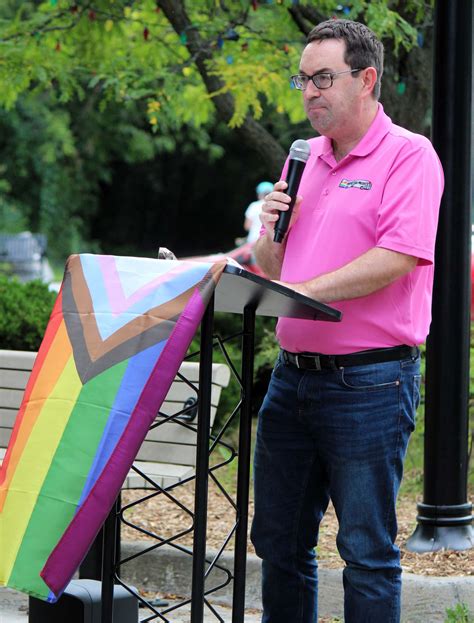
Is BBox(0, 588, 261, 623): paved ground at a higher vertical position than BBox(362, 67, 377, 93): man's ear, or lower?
lower

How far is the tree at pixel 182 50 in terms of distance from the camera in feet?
23.0

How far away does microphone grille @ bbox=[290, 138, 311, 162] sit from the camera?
3135 mm

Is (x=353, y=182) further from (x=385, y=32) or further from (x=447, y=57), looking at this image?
(x=385, y=32)

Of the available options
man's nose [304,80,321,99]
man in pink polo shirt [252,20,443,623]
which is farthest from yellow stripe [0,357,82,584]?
man's nose [304,80,321,99]

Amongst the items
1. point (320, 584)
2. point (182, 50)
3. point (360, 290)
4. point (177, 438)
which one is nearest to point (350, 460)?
point (360, 290)

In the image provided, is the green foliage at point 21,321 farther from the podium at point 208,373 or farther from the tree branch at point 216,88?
the podium at point 208,373

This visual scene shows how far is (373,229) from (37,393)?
1.09 meters

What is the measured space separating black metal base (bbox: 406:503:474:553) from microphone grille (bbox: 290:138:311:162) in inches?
90.1

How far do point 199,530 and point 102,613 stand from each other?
41 centimetres

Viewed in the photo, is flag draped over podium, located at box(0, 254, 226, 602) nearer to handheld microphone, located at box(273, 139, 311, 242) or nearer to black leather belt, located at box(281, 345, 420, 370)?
handheld microphone, located at box(273, 139, 311, 242)

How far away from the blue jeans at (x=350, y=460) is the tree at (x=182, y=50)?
3.56m

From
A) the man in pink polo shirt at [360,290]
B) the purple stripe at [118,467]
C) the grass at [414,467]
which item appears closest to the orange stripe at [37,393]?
the purple stripe at [118,467]

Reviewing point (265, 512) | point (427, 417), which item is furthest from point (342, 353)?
point (427, 417)

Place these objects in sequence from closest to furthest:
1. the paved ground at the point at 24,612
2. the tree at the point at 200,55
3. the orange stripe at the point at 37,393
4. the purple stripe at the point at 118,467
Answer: the purple stripe at the point at 118,467 < the orange stripe at the point at 37,393 < the paved ground at the point at 24,612 < the tree at the point at 200,55
